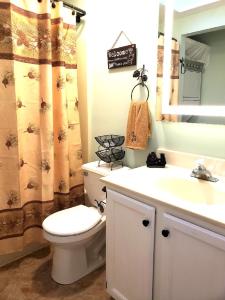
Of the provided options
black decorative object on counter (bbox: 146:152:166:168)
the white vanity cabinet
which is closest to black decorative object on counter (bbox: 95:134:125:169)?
black decorative object on counter (bbox: 146:152:166:168)

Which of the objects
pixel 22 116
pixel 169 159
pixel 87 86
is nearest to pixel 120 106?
pixel 87 86

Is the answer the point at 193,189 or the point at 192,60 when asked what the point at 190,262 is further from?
the point at 192,60

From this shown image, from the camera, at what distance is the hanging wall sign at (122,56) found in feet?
5.67

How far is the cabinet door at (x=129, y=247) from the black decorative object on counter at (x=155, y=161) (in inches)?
15.8

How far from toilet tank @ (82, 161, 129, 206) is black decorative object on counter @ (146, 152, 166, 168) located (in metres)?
0.23

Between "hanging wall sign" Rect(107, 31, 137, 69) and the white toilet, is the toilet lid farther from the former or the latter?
"hanging wall sign" Rect(107, 31, 137, 69)

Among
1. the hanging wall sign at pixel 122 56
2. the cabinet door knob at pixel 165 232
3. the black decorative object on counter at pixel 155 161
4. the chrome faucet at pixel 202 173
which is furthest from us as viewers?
the hanging wall sign at pixel 122 56

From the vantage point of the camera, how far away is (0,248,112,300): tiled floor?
5.21 feet

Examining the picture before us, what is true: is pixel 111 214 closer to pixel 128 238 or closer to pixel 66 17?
pixel 128 238

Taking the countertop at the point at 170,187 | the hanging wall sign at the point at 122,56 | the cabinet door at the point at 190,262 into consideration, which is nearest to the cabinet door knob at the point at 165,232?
the cabinet door at the point at 190,262

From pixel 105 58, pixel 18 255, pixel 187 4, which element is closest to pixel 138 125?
pixel 105 58

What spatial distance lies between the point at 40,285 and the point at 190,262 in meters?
1.15

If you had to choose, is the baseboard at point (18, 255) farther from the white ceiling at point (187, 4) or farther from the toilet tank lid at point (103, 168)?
the white ceiling at point (187, 4)

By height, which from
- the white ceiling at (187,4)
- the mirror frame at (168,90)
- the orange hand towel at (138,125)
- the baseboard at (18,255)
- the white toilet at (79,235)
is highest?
the white ceiling at (187,4)
